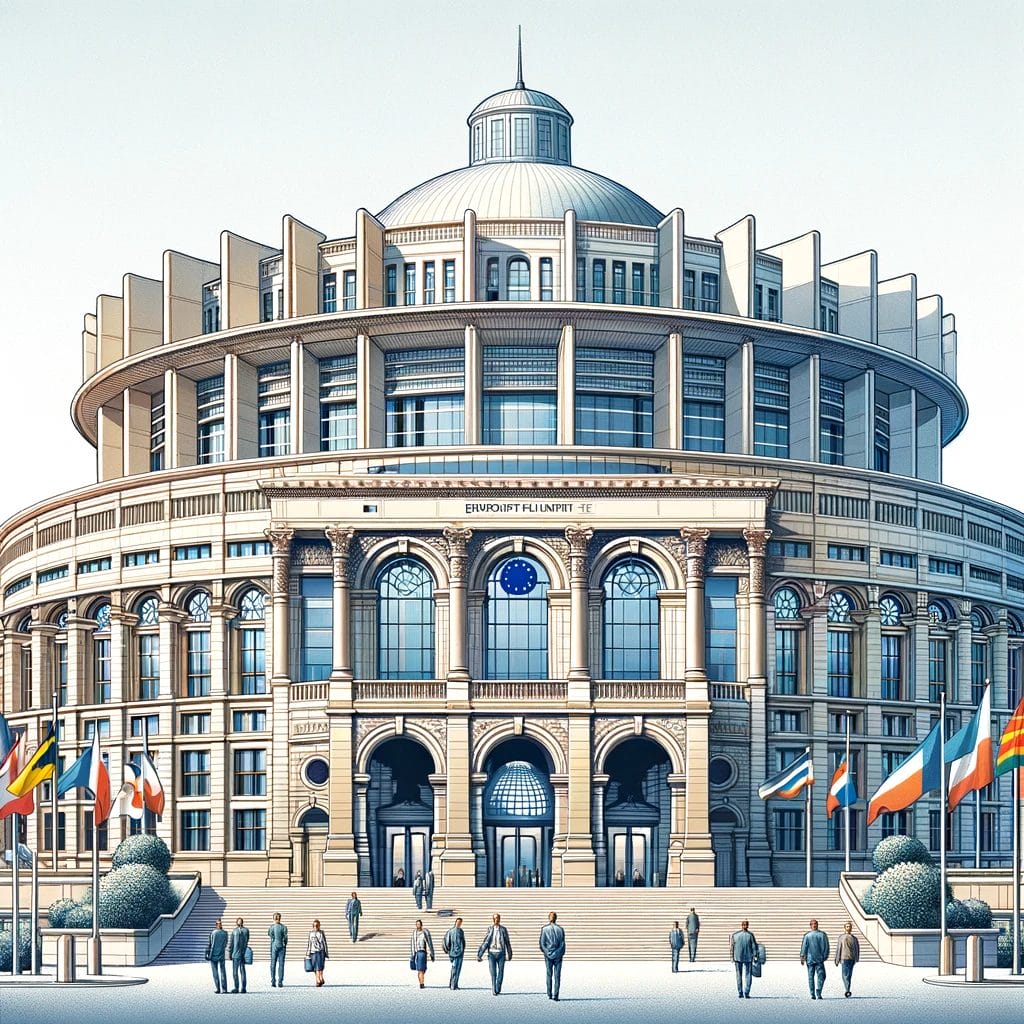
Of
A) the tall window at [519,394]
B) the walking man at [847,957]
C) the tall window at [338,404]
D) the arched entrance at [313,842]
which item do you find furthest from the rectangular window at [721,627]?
the walking man at [847,957]

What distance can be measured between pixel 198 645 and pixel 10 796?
106 ft

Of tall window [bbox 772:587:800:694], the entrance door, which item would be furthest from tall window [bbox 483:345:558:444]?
the entrance door

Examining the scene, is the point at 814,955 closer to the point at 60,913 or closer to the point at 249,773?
the point at 60,913

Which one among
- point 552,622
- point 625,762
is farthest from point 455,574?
point 625,762

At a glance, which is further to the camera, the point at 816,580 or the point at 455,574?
the point at 816,580

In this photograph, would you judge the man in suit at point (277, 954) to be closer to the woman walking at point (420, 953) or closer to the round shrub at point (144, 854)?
the woman walking at point (420, 953)

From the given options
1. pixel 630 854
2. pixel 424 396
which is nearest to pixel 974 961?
pixel 630 854

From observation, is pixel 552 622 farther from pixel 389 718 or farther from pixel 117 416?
pixel 117 416

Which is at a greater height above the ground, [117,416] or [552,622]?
[117,416]

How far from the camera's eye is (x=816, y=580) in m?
91.2

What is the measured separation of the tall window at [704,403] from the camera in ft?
314

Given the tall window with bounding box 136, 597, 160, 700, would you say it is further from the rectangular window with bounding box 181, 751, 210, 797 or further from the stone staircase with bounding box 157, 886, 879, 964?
the stone staircase with bounding box 157, 886, 879, 964

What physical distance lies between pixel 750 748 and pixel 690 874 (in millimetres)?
6587

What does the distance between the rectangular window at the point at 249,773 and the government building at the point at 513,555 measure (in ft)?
0.42
